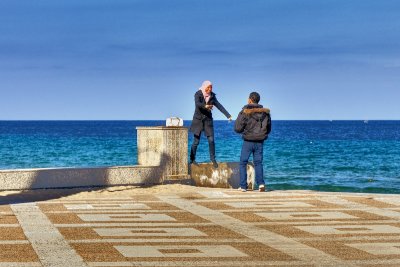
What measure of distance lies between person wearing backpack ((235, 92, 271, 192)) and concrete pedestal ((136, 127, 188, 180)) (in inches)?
79.9

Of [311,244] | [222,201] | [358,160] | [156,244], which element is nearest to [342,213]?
[222,201]

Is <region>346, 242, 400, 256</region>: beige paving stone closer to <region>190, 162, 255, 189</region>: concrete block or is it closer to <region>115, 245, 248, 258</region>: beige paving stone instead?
<region>115, 245, 248, 258</region>: beige paving stone

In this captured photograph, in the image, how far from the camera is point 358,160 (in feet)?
199

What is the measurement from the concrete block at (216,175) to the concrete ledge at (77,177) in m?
0.74

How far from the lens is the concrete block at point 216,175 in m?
19.3

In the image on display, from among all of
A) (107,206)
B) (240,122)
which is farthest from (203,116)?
(107,206)

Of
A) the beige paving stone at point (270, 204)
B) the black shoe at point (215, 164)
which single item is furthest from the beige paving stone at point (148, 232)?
the black shoe at point (215, 164)

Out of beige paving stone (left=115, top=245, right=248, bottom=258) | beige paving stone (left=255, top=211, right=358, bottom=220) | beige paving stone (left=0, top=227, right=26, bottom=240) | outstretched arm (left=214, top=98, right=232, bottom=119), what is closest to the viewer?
beige paving stone (left=115, top=245, right=248, bottom=258)

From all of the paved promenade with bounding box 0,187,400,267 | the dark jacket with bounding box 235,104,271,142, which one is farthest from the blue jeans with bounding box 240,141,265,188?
the paved promenade with bounding box 0,187,400,267

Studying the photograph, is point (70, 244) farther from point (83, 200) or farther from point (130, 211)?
point (83, 200)

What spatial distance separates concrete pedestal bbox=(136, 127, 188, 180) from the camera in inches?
768

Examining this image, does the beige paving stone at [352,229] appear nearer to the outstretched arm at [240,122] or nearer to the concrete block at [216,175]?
the outstretched arm at [240,122]

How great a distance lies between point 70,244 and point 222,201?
5.62m

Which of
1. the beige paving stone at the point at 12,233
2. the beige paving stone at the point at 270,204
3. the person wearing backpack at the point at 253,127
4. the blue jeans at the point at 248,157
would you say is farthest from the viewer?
the blue jeans at the point at 248,157
